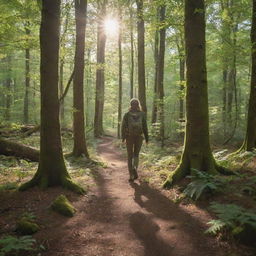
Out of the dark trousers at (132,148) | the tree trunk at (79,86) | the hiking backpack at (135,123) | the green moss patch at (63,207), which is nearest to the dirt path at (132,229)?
the green moss patch at (63,207)

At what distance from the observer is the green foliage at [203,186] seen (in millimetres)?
5250

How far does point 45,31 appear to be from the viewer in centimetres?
634

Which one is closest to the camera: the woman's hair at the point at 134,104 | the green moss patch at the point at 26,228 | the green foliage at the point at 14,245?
the green foliage at the point at 14,245

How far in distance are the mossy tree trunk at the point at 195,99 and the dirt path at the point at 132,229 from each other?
1256mm

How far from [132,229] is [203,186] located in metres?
1.80

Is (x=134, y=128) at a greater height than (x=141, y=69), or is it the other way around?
(x=141, y=69)

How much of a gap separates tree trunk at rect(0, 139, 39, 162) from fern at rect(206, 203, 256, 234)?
25.0 feet

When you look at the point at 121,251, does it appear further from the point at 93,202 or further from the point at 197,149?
the point at 197,149

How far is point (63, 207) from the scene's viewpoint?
5.14m

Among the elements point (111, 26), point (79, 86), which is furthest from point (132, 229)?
point (111, 26)

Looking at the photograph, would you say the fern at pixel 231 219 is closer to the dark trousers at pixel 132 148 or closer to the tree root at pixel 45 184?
the tree root at pixel 45 184

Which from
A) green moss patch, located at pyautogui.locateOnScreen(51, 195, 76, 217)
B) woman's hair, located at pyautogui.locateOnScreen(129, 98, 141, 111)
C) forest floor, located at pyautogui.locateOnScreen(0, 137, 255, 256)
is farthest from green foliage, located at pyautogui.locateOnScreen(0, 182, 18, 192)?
woman's hair, located at pyautogui.locateOnScreen(129, 98, 141, 111)

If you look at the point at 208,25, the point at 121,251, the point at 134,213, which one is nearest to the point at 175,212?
the point at 134,213

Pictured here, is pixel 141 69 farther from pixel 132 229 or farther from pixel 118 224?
pixel 132 229
